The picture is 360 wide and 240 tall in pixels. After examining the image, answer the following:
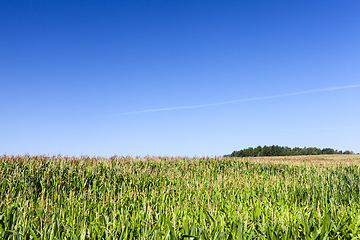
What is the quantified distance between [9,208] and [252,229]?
4.40m

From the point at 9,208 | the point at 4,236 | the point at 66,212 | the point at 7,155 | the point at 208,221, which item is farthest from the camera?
the point at 7,155

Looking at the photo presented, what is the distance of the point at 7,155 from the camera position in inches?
423

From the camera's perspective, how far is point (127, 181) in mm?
8250

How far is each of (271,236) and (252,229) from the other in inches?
14.2

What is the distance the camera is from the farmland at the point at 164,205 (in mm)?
3383

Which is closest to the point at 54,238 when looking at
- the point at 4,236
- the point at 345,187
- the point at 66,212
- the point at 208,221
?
the point at 4,236

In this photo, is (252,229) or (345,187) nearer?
(252,229)

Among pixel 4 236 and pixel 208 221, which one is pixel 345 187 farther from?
pixel 4 236

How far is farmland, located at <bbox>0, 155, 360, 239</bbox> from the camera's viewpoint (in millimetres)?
3383

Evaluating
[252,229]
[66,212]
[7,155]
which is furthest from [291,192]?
[7,155]

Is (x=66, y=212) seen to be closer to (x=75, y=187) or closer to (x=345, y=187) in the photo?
(x=75, y=187)

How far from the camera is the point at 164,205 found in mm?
5109

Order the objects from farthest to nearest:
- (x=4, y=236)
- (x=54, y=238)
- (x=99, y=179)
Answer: (x=99, y=179), (x=4, y=236), (x=54, y=238)

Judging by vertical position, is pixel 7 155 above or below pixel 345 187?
above
